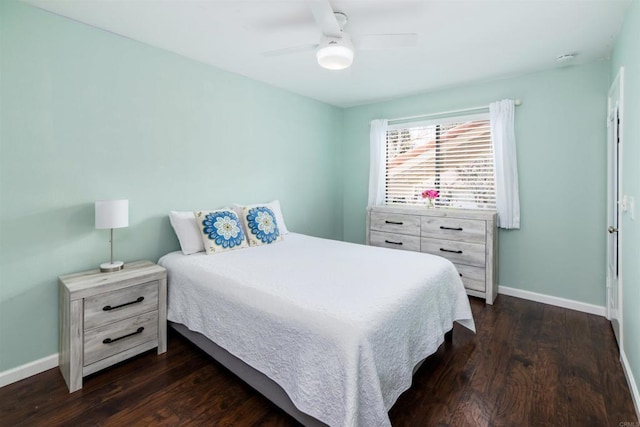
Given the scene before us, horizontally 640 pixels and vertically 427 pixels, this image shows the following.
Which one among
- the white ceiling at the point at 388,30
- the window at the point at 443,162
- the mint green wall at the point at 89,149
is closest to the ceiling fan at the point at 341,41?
the white ceiling at the point at 388,30

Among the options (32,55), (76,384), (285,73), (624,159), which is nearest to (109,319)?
(76,384)

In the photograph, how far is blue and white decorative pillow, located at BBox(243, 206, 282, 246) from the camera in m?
2.96

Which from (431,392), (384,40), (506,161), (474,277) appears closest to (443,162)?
(506,161)

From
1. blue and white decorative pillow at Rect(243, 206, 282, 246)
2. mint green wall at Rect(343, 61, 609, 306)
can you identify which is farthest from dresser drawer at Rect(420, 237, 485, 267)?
blue and white decorative pillow at Rect(243, 206, 282, 246)

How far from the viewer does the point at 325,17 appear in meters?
1.80

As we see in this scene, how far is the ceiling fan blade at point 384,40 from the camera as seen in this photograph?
193 centimetres

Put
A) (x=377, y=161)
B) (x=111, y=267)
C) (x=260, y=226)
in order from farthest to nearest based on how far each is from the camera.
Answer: (x=377, y=161) < (x=260, y=226) < (x=111, y=267)

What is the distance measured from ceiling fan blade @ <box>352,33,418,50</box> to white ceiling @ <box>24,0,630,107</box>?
211mm

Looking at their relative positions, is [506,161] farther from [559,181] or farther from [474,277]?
[474,277]

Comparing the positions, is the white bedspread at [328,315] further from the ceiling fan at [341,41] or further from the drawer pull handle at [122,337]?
the ceiling fan at [341,41]

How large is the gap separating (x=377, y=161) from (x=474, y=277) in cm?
196

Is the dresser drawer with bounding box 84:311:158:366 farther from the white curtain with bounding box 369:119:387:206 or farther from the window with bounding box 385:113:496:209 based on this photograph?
the window with bounding box 385:113:496:209

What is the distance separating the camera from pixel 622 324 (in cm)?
219

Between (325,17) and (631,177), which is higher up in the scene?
(325,17)
